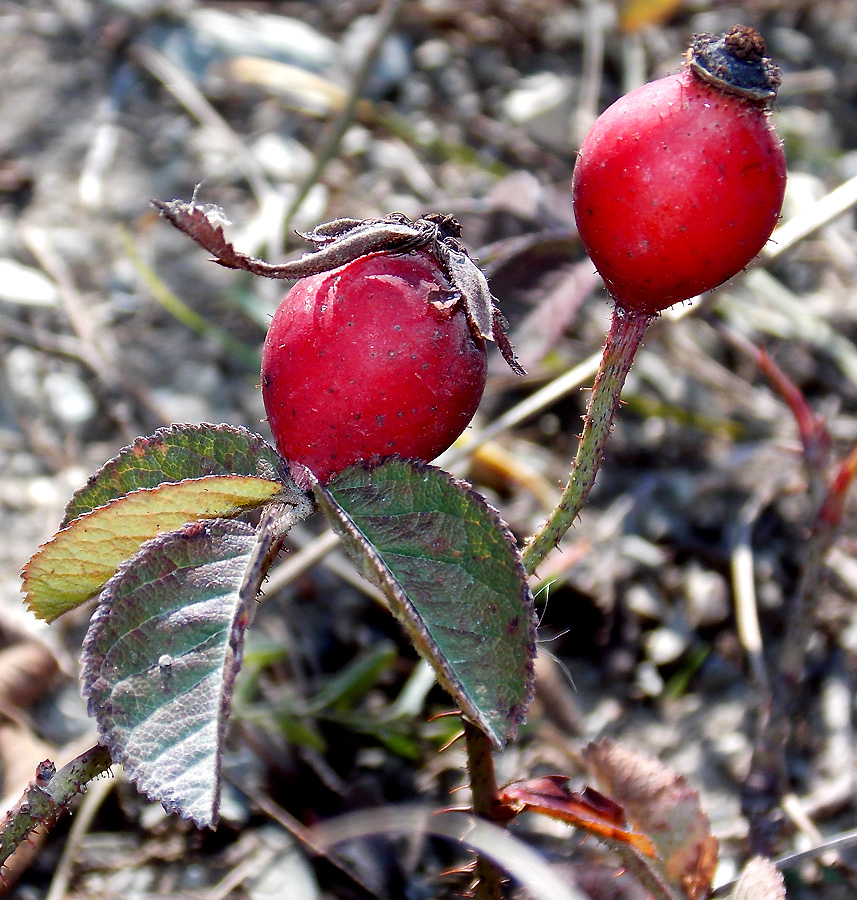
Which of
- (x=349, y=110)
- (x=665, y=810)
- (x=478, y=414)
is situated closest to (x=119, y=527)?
(x=665, y=810)

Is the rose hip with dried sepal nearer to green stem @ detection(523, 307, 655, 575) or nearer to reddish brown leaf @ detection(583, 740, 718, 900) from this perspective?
green stem @ detection(523, 307, 655, 575)

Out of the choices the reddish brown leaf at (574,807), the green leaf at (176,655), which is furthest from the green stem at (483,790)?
the green leaf at (176,655)

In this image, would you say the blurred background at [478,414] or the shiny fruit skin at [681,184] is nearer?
the shiny fruit skin at [681,184]

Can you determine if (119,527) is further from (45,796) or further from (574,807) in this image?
(574,807)

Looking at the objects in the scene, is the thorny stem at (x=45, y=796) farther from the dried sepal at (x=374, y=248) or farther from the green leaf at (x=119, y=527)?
the dried sepal at (x=374, y=248)

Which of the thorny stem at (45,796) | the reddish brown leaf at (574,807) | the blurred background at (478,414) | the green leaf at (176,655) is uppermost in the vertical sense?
the green leaf at (176,655)
